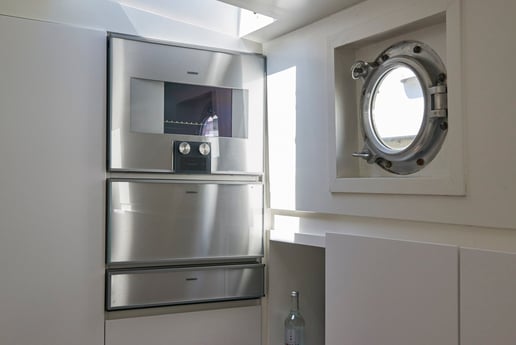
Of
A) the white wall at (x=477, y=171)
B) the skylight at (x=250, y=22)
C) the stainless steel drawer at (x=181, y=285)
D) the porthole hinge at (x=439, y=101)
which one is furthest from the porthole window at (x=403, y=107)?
the stainless steel drawer at (x=181, y=285)

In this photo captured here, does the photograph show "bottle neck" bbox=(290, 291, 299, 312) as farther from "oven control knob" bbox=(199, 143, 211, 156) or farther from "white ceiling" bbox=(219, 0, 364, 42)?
"white ceiling" bbox=(219, 0, 364, 42)

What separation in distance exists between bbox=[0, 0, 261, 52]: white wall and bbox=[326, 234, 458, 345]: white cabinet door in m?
0.91

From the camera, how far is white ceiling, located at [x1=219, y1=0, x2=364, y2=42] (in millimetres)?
1581

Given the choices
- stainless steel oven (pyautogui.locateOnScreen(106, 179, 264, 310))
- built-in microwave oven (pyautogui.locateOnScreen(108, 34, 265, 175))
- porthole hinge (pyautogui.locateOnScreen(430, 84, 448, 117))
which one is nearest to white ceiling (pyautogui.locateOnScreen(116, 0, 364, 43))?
built-in microwave oven (pyautogui.locateOnScreen(108, 34, 265, 175))

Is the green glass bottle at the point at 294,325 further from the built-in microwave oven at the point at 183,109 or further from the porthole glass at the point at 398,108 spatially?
the porthole glass at the point at 398,108

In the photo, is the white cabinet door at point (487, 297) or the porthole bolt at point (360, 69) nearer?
the white cabinet door at point (487, 297)

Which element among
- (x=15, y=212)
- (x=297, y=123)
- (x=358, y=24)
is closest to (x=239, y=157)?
(x=297, y=123)

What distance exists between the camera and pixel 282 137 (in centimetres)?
189

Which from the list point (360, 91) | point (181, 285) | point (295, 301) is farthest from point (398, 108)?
point (181, 285)

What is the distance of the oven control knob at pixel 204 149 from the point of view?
6.00 ft

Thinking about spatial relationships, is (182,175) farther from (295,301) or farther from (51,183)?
(295,301)

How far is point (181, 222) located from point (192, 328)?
402mm

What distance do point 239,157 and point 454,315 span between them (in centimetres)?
101

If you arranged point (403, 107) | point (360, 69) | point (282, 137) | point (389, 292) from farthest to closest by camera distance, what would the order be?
point (282, 137) → point (360, 69) → point (403, 107) → point (389, 292)
